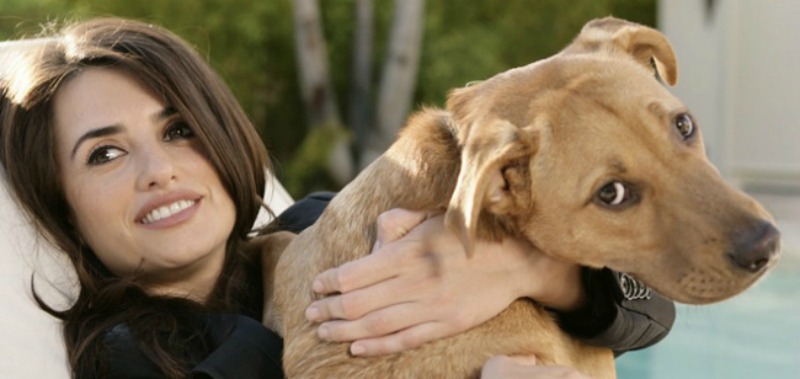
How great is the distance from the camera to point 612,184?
5.13 feet

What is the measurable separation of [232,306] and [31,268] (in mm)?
398

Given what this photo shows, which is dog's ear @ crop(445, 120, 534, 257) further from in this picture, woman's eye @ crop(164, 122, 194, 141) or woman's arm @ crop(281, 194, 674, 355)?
woman's eye @ crop(164, 122, 194, 141)

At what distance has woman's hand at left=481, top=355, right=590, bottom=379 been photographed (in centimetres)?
161

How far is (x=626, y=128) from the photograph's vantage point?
157 centimetres

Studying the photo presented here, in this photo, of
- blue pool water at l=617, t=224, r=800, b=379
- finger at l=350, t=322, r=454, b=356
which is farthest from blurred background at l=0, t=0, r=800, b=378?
finger at l=350, t=322, r=454, b=356

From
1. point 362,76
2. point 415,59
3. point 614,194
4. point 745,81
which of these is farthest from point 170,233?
point 745,81

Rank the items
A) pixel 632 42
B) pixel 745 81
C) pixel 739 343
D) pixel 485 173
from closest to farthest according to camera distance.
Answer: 1. pixel 485 173
2. pixel 632 42
3. pixel 739 343
4. pixel 745 81

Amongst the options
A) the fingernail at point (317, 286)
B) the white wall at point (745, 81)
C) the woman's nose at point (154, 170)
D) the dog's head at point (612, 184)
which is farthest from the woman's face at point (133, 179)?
the white wall at point (745, 81)

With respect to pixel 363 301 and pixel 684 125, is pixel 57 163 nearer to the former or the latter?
pixel 363 301

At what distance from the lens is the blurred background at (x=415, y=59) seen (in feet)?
26.4

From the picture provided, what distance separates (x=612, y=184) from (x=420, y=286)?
393 mm

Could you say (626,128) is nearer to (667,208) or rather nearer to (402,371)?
(667,208)

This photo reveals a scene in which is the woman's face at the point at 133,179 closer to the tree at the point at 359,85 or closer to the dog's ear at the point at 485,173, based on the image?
the dog's ear at the point at 485,173

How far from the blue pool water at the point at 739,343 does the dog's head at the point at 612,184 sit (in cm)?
296
